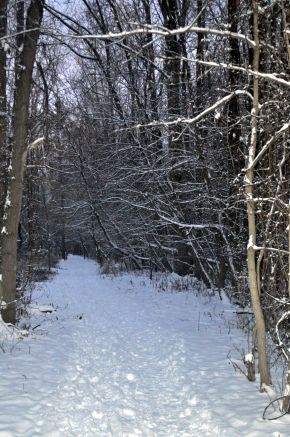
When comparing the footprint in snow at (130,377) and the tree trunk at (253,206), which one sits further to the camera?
the footprint in snow at (130,377)

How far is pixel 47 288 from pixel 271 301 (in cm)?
1322

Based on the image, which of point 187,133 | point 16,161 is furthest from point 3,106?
point 187,133

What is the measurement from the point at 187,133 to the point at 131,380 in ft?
24.4

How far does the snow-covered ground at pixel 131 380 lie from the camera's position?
4.39 metres

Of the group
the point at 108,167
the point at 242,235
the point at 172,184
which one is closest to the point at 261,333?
the point at 242,235

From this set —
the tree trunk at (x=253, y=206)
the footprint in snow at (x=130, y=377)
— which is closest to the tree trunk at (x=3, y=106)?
the footprint in snow at (x=130, y=377)

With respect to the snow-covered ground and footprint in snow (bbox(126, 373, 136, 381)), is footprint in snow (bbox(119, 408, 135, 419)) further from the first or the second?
footprint in snow (bbox(126, 373, 136, 381))

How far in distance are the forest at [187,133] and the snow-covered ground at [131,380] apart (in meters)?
0.61

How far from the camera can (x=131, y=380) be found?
5.89 m

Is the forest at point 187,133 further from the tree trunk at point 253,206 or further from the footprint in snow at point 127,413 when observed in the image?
the footprint in snow at point 127,413

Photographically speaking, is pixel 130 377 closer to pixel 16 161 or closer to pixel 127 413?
pixel 127 413

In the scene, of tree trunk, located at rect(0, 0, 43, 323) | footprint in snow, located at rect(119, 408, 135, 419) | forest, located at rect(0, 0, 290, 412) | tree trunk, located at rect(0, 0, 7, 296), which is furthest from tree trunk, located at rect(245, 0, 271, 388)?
tree trunk, located at rect(0, 0, 7, 296)

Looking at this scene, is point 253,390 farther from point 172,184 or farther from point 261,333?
point 172,184

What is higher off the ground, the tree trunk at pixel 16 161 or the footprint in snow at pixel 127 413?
the tree trunk at pixel 16 161
